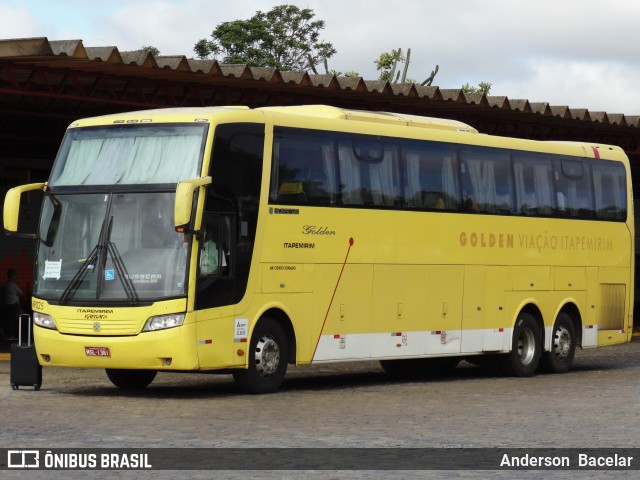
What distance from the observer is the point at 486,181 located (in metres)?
22.6

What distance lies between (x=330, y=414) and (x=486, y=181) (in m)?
7.70

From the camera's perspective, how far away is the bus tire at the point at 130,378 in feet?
63.3

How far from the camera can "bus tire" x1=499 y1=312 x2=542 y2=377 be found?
23.2 m

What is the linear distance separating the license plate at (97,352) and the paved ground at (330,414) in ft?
1.79

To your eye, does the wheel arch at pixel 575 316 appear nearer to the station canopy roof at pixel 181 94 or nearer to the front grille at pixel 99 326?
the station canopy roof at pixel 181 94

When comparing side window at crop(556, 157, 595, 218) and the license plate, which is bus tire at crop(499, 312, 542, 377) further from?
the license plate

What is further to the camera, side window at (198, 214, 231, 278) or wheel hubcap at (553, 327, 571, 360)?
wheel hubcap at (553, 327, 571, 360)

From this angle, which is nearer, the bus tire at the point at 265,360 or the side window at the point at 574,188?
the bus tire at the point at 265,360

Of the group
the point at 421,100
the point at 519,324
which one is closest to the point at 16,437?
the point at 519,324

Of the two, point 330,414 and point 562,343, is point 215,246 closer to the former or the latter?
point 330,414

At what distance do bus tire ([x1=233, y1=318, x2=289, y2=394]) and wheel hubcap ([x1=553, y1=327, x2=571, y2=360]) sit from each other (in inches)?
275

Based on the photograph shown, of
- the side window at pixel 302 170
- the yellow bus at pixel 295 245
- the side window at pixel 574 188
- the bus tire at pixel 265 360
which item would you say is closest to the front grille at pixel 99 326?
the yellow bus at pixel 295 245

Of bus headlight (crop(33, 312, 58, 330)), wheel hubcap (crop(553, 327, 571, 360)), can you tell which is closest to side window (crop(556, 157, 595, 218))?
wheel hubcap (crop(553, 327, 571, 360))

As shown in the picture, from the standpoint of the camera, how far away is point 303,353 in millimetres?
19047
